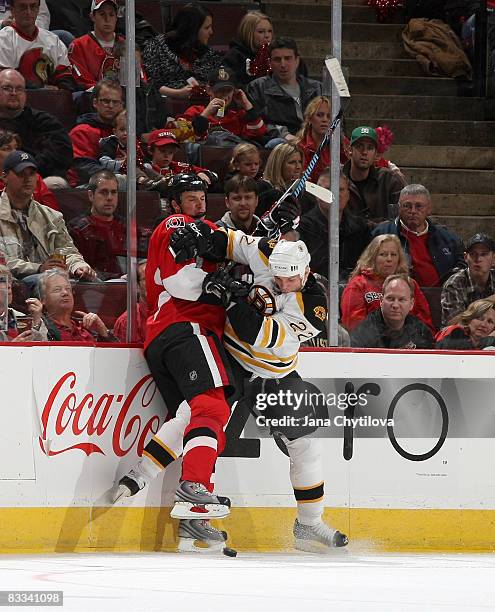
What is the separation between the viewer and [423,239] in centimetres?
553

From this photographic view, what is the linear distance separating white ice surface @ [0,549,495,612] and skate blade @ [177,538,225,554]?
5.4 inches

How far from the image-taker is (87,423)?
5148mm

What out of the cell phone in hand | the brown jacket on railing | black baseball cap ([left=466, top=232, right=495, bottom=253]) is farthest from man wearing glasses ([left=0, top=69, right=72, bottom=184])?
the brown jacket on railing

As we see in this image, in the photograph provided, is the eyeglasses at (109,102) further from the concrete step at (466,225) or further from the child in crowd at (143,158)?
the concrete step at (466,225)

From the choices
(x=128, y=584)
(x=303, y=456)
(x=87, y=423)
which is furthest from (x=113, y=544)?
(x=128, y=584)

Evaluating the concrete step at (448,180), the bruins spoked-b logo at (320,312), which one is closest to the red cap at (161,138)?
the bruins spoked-b logo at (320,312)

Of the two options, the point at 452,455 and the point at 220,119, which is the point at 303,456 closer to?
the point at 452,455

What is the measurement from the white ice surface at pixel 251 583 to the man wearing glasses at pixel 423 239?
1268mm

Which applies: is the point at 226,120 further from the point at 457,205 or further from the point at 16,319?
the point at 16,319

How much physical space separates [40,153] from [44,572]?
186 cm

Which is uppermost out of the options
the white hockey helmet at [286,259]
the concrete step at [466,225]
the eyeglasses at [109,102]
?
the eyeglasses at [109,102]

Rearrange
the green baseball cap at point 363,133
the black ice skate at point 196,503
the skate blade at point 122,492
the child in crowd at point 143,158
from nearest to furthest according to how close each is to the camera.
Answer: the black ice skate at point 196,503 < the skate blade at point 122,492 < the child in crowd at point 143,158 < the green baseball cap at point 363,133

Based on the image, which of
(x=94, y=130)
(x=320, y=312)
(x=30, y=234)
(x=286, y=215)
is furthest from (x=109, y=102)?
(x=320, y=312)

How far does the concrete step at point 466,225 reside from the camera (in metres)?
5.57
